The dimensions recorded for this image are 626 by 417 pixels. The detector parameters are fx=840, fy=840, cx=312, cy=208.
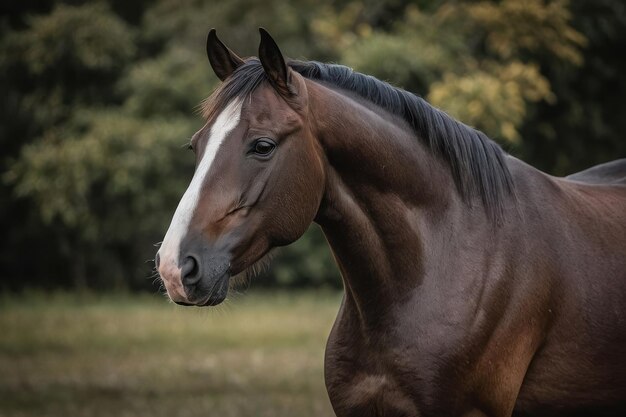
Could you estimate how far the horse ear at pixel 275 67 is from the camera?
3.20 meters

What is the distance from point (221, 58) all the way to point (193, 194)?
71 centimetres

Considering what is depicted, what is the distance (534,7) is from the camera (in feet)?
21.0

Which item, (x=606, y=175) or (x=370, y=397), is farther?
(x=606, y=175)

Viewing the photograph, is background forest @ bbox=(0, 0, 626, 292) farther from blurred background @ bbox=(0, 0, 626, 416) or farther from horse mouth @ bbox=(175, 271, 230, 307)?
horse mouth @ bbox=(175, 271, 230, 307)

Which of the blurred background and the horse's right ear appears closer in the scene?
the horse's right ear

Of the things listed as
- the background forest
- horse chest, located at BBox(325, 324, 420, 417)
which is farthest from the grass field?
the background forest

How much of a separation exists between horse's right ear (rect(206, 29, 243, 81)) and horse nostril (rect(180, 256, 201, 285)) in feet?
2.93

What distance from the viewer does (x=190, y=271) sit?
3.00 m

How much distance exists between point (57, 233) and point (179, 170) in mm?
4976

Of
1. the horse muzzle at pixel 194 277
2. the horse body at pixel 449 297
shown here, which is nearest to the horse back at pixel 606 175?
the horse body at pixel 449 297

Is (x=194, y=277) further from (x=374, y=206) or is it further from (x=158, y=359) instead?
(x=158, y=359)

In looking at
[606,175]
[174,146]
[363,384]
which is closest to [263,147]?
[363,384]

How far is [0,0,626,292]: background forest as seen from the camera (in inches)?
279

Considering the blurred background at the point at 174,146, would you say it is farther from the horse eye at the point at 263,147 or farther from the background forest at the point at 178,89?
the horse eye at the point at 263,147
